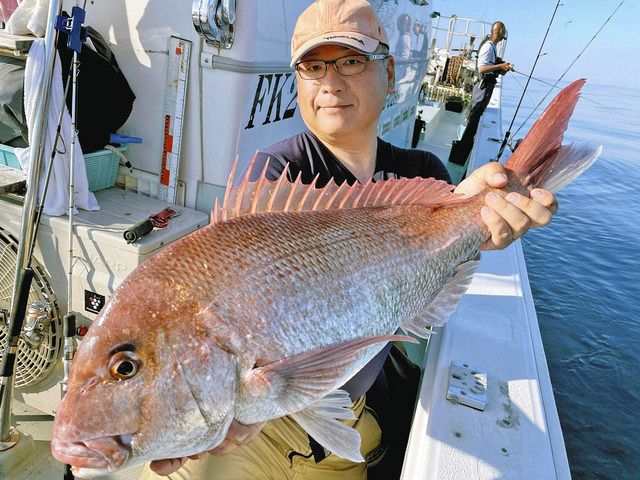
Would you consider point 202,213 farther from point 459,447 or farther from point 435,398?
point 459,447

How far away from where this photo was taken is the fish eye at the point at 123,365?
100cm

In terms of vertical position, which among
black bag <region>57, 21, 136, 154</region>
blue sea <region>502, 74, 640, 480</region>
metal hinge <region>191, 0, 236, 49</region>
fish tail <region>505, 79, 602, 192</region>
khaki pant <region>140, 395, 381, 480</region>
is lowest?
blue sea <region>502, 74, 640, 480</region>

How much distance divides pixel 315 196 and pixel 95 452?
928 millimetres

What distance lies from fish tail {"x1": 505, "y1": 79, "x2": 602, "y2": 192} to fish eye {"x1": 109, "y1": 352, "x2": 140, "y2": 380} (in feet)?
5.01

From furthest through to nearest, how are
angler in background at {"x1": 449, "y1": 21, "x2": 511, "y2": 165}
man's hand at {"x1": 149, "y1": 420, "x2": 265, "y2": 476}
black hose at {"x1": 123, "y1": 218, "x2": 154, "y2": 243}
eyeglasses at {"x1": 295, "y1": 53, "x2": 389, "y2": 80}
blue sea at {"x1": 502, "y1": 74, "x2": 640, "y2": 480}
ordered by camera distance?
angler in background at {"x1": 449, "y1": 21, "x2": 511, "y2": 165}
blue sea at {"x1": 502, "y1": 74, "x2": 640, "y2": 480}
black hose at {"x1": 123, "y1": 218, "x2": 154, "y2": 243}
eyeglasses at {"x1": 295, "y1": 53, "x2": 389, "y2": 80}
man's hand at {"x1": 149, "y1": 420, "x2": 265, "y2": 476}

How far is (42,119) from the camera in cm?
210

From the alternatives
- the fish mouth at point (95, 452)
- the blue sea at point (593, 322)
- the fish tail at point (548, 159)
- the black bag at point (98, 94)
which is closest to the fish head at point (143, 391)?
the fish mouth at point (95, 452)

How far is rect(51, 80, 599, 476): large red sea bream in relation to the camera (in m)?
1.00

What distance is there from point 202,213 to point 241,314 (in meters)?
1.89

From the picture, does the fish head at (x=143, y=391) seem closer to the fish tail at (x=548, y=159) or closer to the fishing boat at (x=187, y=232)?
the fishing boat at (x=187, y=232)

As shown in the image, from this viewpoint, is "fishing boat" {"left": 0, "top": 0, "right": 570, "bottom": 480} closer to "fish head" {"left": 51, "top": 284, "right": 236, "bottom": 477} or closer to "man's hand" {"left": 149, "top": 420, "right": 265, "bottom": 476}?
"man's hand" {"left": 149, "top": 420, "right": 265, "bottom": 476}

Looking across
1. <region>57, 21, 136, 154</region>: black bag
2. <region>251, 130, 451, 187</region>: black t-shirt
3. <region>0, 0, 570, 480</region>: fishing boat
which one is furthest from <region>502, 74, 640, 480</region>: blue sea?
<region>57, 21, 136, 154</region>: black bag

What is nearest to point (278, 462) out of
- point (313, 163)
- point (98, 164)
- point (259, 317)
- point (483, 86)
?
point (259, 317)

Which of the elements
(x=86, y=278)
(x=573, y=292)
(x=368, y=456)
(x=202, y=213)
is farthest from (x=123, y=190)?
(x=573, y=292)
